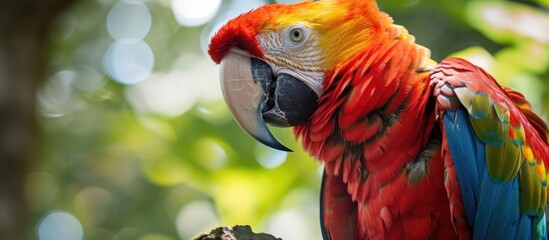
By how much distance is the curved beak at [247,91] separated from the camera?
253 centimetres

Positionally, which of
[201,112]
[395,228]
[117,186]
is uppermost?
[395,228]

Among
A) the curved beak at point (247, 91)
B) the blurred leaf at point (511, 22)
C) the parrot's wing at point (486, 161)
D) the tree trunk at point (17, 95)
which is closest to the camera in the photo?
the parrot's wing at point (486, 161)

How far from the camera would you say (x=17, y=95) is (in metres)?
3.69

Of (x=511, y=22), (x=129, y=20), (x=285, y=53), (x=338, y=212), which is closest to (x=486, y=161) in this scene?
(x=338, y=212)

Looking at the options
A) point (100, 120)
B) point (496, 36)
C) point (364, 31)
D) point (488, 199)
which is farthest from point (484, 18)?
point (100, 120)

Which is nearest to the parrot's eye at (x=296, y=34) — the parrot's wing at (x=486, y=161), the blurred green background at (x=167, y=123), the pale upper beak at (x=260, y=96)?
the pale upper beak at (x=260, y=96)

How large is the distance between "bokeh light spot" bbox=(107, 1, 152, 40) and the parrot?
223 inches

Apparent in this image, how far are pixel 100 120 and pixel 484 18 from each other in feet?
16.5

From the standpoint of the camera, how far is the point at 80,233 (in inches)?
350

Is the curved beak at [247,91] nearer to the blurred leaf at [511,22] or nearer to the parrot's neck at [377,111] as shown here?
the parrot's neck at [377,111]

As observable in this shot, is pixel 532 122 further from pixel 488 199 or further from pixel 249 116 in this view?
pixel 249 116

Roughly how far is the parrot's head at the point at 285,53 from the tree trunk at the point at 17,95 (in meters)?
1.57

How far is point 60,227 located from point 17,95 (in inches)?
229

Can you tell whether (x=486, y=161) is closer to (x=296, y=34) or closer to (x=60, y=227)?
(x=296, y=34)
